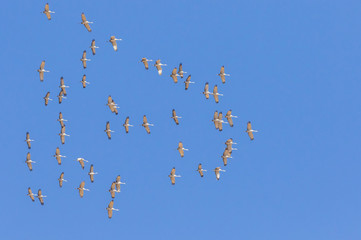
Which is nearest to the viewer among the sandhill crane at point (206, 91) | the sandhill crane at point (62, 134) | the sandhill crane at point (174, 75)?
the sandhill crane at point (174, 75)

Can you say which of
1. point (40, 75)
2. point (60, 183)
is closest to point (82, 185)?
point (60, 183)

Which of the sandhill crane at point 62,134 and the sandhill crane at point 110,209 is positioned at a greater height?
the sandhill crane at point 62,134

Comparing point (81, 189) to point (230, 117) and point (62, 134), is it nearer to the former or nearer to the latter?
point (62, 134)

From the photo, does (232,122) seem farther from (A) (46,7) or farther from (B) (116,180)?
(A) (46,7)

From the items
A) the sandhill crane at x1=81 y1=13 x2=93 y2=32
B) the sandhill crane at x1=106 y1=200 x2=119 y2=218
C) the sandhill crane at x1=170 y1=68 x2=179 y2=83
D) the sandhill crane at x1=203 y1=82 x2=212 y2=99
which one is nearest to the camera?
the sandhill crane at x1=81 y1=13 x2=93 y2=32

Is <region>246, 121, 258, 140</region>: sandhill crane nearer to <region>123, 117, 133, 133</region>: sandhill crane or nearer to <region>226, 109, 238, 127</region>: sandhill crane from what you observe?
<region>226, 109, 238, 127</region>: sandhill crane

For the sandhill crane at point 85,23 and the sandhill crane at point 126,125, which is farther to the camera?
the sandhill crane at point 126,125

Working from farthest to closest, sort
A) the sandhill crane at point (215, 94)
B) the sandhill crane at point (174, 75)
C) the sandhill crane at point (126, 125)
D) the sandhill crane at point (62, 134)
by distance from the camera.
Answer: the sandhill crane at point (62, 134) < the sandhill crane at point (126, 125) < the sandhill crane at point (215, 94) < the sandhill crane at point (174, 75)

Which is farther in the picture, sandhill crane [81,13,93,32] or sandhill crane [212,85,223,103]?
sandhill crane [212,85,223,103]

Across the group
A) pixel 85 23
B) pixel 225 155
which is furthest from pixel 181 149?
pixel 85 23

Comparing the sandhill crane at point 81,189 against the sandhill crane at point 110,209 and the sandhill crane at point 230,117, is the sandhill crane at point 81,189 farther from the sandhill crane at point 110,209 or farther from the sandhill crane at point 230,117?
the sandhill crane at point 230,117

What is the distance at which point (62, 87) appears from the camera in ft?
485

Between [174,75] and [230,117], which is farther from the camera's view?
[230,117]

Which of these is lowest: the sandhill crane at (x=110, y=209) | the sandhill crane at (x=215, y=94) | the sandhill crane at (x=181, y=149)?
the sandhill crane at (x=110, y=209)
